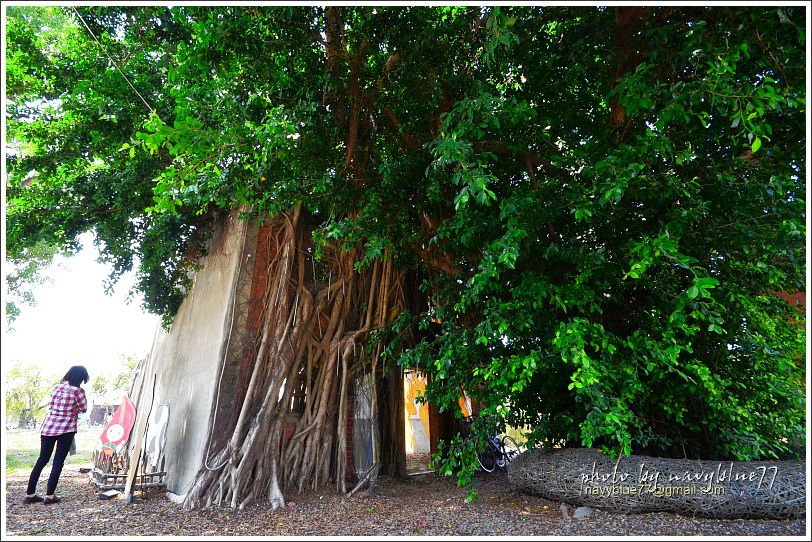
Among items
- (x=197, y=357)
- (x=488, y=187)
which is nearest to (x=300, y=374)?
(x=197, y=357)

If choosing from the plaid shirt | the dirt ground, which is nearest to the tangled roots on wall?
the dirt ground

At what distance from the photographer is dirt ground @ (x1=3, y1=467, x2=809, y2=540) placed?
3340 millimetres

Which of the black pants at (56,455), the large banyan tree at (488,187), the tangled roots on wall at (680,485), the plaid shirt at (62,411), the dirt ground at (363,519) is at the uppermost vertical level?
the large banyan tree at (488,187)

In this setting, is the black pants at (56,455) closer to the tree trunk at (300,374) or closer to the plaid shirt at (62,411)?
the plaid shirt at (62,411)

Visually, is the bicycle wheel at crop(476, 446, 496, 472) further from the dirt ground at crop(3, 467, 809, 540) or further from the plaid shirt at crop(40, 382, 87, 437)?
the plaid shirt at crop(40, 382, 87, 437)

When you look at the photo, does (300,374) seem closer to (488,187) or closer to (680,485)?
(488,187)

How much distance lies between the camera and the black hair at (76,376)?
4.72 m

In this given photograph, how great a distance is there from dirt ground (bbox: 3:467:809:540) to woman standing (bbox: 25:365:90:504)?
5.8 inches

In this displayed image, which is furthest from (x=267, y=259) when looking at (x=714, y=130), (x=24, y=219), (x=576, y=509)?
(x=714, y=130)

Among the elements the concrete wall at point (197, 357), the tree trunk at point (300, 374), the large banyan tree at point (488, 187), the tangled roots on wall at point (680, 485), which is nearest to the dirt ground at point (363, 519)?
the tangled roots on wall at point (680, 485)

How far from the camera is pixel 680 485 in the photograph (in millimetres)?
3492

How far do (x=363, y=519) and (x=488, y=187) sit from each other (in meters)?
2.95

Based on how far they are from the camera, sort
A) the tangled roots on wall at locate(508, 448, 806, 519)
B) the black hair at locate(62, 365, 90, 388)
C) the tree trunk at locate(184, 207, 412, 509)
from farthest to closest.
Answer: the black hair at locate(62, 365, 90, 388), the tree trunk at locate(184, 207, 412, 509), the tangled roots on wall at locate(508, 448, 806, 519)

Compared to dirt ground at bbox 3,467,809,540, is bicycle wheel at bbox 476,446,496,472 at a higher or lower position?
higher
